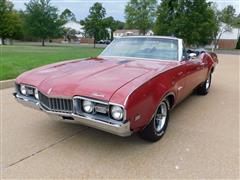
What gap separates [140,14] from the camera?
45562 mm

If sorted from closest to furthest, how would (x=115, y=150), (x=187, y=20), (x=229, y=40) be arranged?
1. (x=115, y=150)
2. (x=187, y=20)
3. (x=229, y=40)

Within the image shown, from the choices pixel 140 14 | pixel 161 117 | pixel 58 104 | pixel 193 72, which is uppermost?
pixel 140 14

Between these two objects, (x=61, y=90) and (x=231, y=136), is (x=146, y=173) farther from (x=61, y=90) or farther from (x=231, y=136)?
(x=231, y=136)

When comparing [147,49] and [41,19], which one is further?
[41,19]

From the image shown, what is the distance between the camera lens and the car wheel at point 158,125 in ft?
10.8

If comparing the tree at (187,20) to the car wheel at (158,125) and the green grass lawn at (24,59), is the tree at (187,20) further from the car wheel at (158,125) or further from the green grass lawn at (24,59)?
the car wheel at (158,125)

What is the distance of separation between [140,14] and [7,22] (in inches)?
990

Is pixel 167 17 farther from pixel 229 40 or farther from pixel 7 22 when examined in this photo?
pixel 7 22

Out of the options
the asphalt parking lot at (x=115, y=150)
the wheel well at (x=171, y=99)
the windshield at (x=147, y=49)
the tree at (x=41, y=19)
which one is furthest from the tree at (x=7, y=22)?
the wheel well at (x=171, y=99)

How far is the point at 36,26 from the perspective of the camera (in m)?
43.8

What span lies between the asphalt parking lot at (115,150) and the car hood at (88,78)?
80 centimetres

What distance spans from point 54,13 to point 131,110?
46.7 metres

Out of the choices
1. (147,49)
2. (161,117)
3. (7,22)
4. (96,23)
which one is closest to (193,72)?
(147,49)

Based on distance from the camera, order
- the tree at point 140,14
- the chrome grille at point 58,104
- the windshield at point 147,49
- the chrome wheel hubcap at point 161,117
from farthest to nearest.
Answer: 1. the tree at point 140,14
2. the windshield at point 147,49
3. the chrome wheel hubcap at point 161,117
4. the chrome grille at point 58,104
